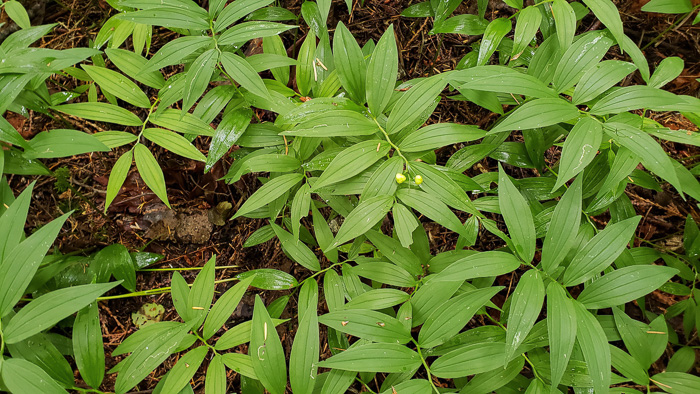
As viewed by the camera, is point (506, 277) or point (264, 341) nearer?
point (264, 341)

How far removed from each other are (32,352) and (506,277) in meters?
2.42

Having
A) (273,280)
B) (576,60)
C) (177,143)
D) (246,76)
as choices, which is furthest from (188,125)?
(576,60)

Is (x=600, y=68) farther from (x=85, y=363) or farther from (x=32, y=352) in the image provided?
(x=32, y=352)

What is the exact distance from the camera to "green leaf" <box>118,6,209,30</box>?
60.2 inches

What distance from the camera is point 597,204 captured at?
1787 millimetres

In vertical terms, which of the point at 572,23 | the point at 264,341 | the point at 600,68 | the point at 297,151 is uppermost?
the point at 572,23

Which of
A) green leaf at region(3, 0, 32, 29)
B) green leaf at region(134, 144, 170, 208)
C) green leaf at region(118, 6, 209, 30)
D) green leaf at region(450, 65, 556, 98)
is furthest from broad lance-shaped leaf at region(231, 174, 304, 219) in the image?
green leaf at region(3, 0, 32, 29)

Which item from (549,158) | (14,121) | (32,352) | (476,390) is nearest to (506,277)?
(549,158)

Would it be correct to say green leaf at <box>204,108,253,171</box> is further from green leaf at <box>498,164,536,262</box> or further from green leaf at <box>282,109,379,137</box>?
green leaf at <box>498,164,536,262</box>

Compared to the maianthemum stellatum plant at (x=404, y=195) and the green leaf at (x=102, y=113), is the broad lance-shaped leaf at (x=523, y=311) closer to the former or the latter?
the maianthemum stellatum plant at (x=404, y=195)

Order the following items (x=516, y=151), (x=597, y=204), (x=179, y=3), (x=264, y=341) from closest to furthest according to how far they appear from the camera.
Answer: (x=264, y=341) → (x=179, y=3) → (x=597, y=204) → (x=516, y=151)

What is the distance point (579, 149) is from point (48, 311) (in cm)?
184

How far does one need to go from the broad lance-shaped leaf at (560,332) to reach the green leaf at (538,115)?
59cm

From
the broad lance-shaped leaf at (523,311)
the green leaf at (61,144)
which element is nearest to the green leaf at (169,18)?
the green leaf at (61,144)
